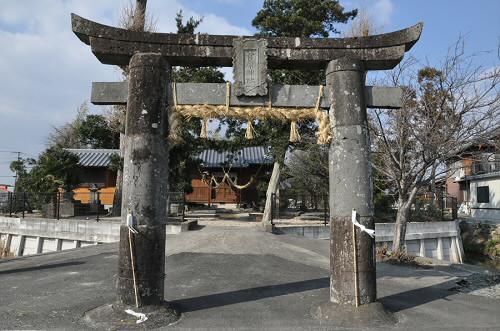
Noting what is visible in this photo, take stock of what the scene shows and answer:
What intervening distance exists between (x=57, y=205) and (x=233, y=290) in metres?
14.2

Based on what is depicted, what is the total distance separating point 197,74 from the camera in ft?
56.0

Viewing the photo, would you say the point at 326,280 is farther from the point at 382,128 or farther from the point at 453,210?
the point at 453,210

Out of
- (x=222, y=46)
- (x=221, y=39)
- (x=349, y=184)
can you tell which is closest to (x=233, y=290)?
(x=349, y=184)

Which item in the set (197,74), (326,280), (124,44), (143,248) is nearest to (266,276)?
(326,280)

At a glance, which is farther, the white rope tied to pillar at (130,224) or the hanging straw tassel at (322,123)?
the hanging straw tassel at (322,123)

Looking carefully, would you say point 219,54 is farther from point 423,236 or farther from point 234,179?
point 234,179

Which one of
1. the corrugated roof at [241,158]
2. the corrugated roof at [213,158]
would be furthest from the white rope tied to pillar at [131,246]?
the corrugated roof at [213,158]

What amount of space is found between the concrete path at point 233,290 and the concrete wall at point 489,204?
18932 millimetres

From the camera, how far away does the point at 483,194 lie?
97.1 feet

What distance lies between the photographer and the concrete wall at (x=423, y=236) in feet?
50.5

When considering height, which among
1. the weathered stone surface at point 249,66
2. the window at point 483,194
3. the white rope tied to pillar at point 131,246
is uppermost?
the weathered stone surface at point 249,66

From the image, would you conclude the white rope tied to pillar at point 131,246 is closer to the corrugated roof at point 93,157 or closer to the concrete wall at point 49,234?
the concrete wall at point 49,234

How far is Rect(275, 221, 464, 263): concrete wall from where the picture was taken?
15.4 meters

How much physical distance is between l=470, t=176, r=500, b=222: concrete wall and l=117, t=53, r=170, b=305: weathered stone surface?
88.7 ft
